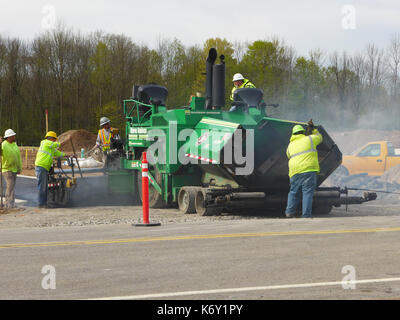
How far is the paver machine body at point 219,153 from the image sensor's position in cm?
1285

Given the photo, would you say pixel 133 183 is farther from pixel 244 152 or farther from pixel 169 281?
pixel 169 281

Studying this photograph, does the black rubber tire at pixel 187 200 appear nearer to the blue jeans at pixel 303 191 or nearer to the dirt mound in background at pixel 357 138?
the blue jeans at pixel 303 191

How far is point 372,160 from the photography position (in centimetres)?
2214

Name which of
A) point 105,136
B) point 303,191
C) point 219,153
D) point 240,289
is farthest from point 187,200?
point 240,289

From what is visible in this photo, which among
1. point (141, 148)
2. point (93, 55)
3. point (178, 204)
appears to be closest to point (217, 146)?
point (178, 204)

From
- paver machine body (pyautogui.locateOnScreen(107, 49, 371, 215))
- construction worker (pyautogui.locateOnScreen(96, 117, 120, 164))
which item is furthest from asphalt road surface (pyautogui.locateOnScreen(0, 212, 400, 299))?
construction worker (pyautogui.locateOnScreen(96, 117, 120, 164))

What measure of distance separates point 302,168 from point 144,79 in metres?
44.2

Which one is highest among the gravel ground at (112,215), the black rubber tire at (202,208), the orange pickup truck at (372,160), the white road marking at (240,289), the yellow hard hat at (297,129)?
the yellow hard hat at (297,129)

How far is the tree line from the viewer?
56875mm

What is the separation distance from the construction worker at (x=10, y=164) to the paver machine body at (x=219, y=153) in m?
3.33

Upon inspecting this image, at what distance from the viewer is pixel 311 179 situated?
1254 cm

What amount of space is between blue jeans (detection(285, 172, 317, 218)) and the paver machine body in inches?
25.1

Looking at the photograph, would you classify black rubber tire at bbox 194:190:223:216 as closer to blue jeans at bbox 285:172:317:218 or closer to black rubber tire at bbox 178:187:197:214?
black rubber tire at bbox 178:187:197:214

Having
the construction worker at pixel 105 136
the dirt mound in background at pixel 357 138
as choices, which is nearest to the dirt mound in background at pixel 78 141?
the dirt mound in background at pixel 357 138
